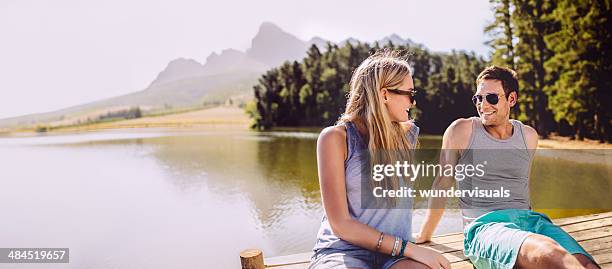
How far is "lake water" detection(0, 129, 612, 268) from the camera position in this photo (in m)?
8.37

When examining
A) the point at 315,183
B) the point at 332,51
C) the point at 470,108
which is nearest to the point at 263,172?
the point at 315,183

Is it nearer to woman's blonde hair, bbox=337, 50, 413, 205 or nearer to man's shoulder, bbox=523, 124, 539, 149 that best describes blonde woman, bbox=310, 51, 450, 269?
woman's blonde hair, bbox=337, 50, 413, 205

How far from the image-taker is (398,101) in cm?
232

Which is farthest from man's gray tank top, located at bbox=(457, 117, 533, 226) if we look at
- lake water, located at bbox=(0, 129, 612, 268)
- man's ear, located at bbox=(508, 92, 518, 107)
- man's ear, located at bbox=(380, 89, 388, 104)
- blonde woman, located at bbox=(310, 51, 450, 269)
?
lake water, located at bbox=(0, 129, 612, 268)

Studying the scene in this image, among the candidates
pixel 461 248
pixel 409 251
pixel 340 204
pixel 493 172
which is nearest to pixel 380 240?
pixel 409 251

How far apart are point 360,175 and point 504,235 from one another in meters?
0.98

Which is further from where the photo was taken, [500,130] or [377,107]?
[500,130]

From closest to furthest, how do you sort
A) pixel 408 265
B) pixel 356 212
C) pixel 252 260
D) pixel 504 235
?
pixel 408 265 < pixel 356 212 < pixel 504 235 < pixel 252 260

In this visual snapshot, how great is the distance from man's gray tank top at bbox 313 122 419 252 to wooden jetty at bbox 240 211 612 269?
130cm

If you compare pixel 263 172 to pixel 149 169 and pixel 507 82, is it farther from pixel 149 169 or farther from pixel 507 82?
pixel 507 82

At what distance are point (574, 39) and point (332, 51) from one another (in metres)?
33.6

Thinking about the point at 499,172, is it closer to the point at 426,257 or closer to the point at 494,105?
the point at 494,105

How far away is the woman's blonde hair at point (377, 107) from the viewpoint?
2248 millimetres

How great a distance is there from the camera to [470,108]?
3625cm
